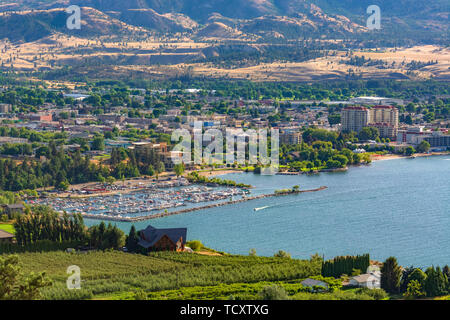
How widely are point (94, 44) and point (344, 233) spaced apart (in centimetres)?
5798

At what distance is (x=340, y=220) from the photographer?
1811cm

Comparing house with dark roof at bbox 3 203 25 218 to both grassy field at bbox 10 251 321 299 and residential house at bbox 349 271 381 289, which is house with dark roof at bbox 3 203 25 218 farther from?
residential house at bbox 349 271 381 289

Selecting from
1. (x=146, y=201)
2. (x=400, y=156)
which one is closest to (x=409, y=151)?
(x=400, y=156)

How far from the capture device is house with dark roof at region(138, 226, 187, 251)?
1351cm

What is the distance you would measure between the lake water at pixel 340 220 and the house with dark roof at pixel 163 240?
5.74 feet

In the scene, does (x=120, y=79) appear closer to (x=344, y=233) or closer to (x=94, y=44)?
(x=94, y=44)

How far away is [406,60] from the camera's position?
61656 mm

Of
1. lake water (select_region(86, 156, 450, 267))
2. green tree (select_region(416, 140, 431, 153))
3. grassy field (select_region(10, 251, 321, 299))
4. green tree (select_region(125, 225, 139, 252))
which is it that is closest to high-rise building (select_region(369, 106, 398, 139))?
green tree (select_region(416, 140, 431, 153))

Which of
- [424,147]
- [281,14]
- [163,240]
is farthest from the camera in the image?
[281,14]

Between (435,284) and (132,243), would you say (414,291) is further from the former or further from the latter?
(132,243)

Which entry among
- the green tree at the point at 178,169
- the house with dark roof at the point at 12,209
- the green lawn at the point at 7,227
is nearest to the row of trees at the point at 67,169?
the green tree at the point at 178,169

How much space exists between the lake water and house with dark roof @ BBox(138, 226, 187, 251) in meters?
1.75

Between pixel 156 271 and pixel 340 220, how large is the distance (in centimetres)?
715

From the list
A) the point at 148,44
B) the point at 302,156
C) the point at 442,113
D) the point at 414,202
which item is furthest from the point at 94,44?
the point at 414,202
